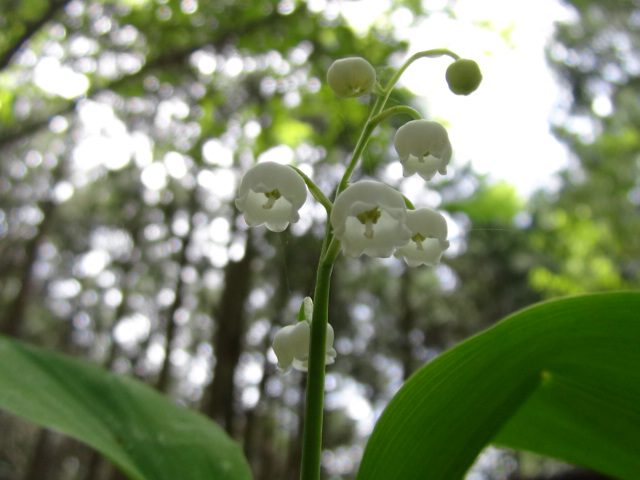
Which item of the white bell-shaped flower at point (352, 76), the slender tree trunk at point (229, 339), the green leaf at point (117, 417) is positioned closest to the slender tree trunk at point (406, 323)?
the slender tree trunk at point (229, 339)

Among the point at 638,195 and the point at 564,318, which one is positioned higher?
the point at 564,318

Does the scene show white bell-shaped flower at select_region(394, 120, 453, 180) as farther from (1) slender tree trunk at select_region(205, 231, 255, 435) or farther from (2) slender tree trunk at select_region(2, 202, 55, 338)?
(2) slender tree trunk at select_region(2, 202, 55, 338)

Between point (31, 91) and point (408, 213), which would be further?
point (31, 91)

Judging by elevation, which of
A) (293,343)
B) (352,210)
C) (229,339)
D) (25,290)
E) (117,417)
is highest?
(352,210)

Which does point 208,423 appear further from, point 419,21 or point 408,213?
point 419,21

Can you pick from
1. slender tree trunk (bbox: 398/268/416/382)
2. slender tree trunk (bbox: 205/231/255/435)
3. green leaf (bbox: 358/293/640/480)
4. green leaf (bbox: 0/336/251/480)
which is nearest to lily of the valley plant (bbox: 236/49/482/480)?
green leaf (bbox: 358/293/640/480)

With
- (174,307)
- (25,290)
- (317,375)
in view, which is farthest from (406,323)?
(317,375)

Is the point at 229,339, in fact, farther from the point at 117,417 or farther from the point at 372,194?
the point at 372,194

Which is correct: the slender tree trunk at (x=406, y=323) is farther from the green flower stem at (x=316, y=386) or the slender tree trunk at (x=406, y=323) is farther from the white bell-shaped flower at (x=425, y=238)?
the green flower stem at (x=316, y=386)

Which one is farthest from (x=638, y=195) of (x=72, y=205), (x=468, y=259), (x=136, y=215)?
(x=72, y=205)
